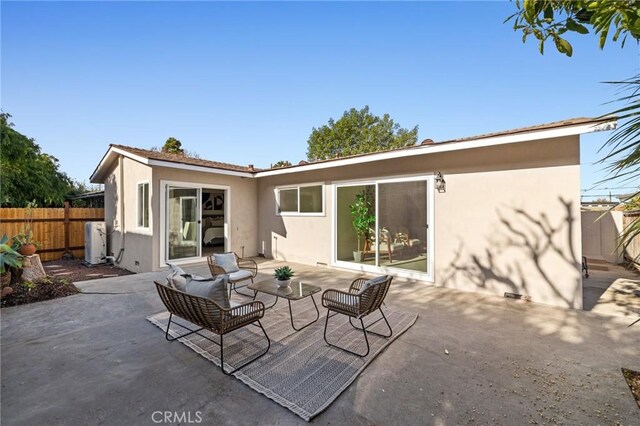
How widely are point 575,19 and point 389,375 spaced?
10.9ft

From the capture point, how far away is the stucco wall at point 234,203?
734 centimetres

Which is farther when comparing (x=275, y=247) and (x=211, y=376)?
(x=275, y=247)

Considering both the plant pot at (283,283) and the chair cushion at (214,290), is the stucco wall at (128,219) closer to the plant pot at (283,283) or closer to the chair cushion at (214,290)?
the plant pot at (283,283)

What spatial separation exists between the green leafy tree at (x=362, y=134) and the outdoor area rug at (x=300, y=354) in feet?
76.6

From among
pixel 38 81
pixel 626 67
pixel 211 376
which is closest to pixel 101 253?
pixel 38 81

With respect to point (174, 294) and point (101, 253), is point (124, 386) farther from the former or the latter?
point (101, 253)

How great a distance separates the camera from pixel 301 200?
28.9 feet

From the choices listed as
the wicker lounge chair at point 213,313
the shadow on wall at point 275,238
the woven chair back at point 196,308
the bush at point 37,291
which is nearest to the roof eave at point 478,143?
the shadow on wall at point 275,238

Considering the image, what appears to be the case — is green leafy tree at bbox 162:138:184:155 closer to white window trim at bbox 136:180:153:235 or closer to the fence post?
the fence post

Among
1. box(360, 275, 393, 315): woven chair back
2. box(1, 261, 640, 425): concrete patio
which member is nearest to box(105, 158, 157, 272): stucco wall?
box(1, 261, 640, 425): concrete patio

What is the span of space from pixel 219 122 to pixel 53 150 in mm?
11042

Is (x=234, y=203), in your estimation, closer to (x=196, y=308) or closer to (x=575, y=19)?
(x=196, y=308)

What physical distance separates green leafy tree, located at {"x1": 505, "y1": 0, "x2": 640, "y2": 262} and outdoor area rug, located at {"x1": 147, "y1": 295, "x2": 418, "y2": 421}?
2.38 meters

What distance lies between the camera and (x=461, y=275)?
5824 mm
